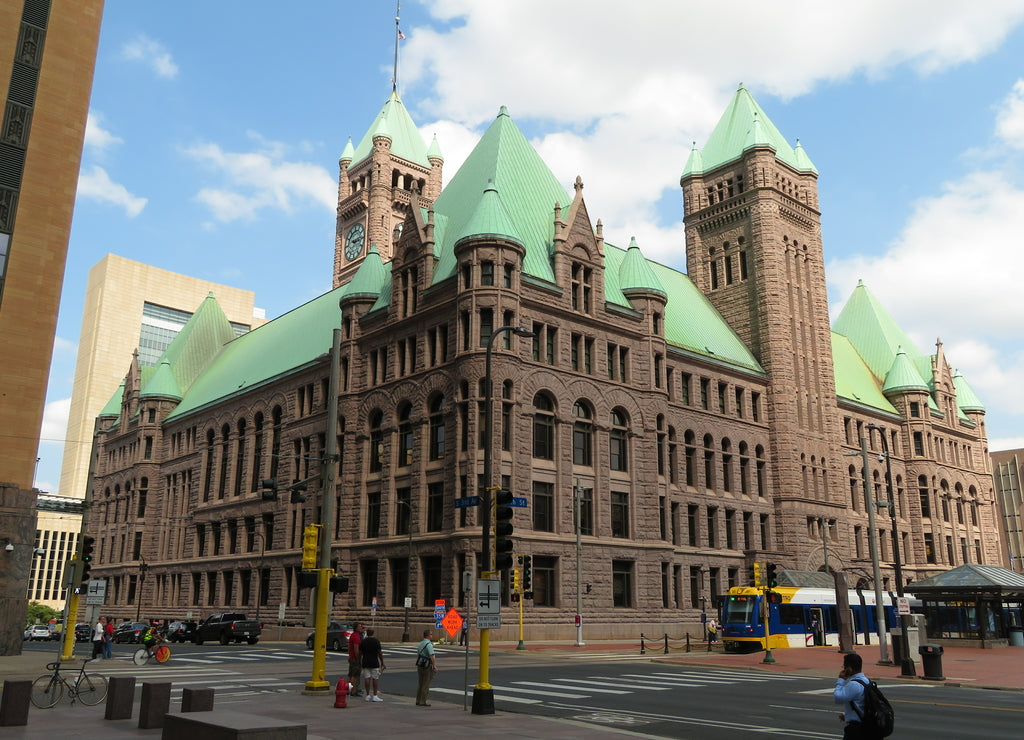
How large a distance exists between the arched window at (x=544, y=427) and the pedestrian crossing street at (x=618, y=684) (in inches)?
836

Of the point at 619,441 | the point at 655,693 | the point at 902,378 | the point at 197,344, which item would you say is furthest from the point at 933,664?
the point at 197,344

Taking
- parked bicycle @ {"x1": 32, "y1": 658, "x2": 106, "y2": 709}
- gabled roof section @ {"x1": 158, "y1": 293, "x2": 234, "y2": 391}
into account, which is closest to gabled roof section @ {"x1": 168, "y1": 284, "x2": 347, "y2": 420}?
gabled roof section @ {"x1": 158, "y1": 293, "x2": 234, "y2": 391}

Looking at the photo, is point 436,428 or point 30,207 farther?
point 436,428

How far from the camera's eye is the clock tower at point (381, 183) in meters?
96.9

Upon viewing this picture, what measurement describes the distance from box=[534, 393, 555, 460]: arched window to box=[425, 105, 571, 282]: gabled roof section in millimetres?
7950

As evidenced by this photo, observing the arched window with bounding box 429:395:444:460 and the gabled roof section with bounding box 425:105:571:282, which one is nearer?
the arched window with bounding box 429:395:444:460

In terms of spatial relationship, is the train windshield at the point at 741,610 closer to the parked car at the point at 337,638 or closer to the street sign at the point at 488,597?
the parked car at the point at 337,638

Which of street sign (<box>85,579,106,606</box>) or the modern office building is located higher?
the modern office building

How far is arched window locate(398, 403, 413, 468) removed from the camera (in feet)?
180

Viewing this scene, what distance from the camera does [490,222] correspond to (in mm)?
51281

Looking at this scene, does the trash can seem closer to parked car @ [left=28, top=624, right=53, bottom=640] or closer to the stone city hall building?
the stone city hall building

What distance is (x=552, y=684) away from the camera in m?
25.5

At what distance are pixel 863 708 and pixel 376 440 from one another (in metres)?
49.8

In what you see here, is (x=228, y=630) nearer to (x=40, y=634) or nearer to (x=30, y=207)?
(x=30, y=207)
